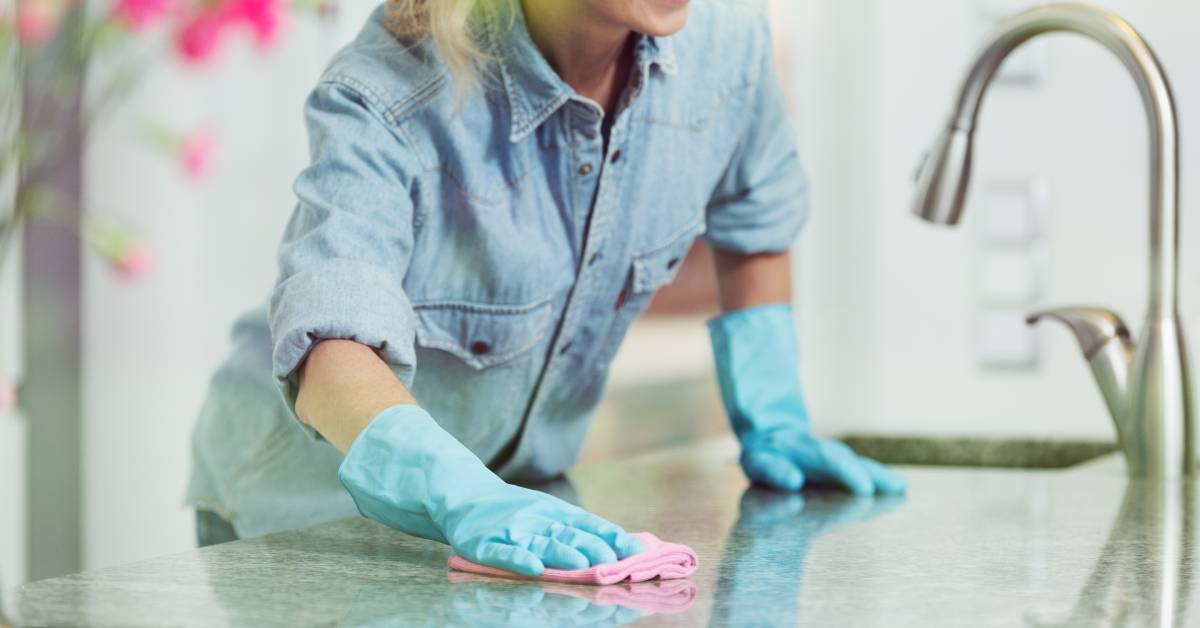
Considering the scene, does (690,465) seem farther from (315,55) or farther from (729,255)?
(315,55)

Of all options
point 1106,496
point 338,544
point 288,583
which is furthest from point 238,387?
point 1106,496

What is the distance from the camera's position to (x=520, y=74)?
125cm

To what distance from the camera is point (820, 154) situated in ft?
9.19

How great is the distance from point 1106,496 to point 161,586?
34.7 inches

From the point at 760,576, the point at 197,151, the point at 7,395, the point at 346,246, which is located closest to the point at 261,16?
the point at 197,151

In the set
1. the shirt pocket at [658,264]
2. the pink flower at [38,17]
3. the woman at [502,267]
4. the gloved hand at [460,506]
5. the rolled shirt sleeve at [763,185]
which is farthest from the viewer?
the pink flower at [38,17]

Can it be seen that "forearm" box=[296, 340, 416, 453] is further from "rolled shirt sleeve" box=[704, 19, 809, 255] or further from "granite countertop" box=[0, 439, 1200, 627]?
"rolled shirt sleeve" box=[704, 19, 809, 255]

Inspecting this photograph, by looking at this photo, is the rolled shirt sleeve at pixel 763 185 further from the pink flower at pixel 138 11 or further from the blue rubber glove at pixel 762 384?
the pink flower at pixel 138 11

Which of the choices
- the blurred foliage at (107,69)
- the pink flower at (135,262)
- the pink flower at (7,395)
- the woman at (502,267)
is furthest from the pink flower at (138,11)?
the woman at (502,267)

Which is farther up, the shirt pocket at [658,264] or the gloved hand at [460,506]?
the shirt pocket at [658,264]

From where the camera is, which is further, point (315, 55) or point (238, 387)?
point (315, 55)

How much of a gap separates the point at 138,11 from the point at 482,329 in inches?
41.4

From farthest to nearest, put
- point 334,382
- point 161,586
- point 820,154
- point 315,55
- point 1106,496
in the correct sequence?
1. point 820,154
2. point 315,55
3. point 1106,496
4. point 334,382
5. point 161,586

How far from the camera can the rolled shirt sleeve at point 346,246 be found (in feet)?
3.44
